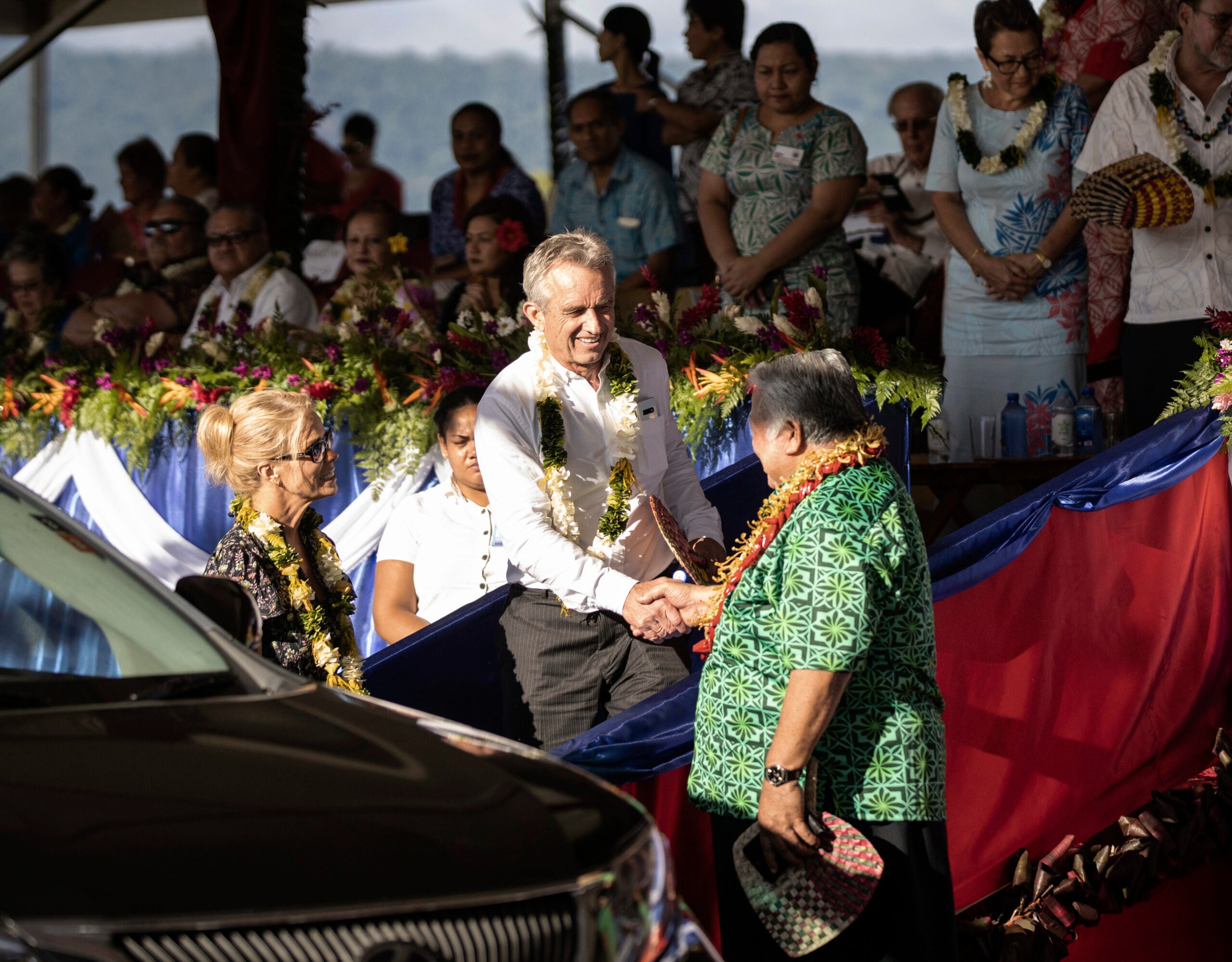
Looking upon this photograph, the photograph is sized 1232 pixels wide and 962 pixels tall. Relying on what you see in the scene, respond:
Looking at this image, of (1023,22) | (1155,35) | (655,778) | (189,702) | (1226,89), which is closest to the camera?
(189,702)

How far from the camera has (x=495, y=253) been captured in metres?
6.58

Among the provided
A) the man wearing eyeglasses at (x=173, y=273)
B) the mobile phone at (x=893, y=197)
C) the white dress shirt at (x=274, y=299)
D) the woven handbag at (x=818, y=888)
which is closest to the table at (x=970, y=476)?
the woven handbag at (x=818, y=888)

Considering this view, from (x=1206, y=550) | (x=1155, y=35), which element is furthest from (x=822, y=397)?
(x=1155, y=35)

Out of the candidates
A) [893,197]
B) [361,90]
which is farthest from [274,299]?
[361,90]

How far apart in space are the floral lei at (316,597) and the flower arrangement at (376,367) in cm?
186

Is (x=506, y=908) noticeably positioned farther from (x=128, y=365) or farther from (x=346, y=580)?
(x=128, y=365)

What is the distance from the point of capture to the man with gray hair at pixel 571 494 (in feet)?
11.7

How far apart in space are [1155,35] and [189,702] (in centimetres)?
619

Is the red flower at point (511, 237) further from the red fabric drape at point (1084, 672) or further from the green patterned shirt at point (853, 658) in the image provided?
the green patterned shirt at point (853, 658)

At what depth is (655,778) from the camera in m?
3.30

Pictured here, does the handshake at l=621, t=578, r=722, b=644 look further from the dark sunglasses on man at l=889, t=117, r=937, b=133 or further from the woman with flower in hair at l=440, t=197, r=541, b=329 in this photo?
the dark sunglasses on man at l=889, t=117, r=937, b=133

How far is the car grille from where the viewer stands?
1672 millimetres

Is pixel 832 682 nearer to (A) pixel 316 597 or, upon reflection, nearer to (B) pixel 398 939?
(B) pixel 398 939

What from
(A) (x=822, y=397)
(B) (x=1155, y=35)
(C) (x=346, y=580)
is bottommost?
(C) (x=346, y=580)
